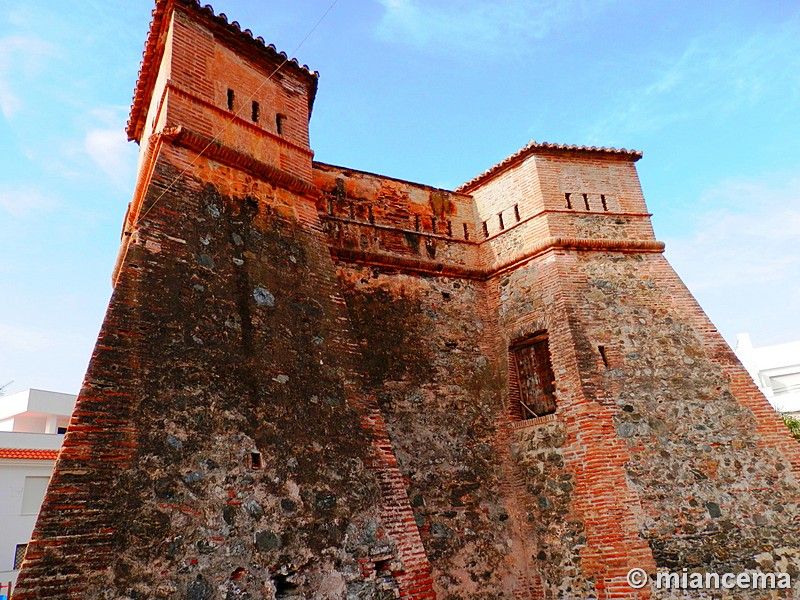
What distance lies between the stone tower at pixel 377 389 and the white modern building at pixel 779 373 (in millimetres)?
24775

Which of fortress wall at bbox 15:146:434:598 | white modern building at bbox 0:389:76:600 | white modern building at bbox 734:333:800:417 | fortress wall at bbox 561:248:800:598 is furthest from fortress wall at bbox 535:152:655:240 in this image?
white modern building at bbox 734:333:800:417

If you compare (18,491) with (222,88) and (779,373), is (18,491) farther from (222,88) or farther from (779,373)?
(779,373)

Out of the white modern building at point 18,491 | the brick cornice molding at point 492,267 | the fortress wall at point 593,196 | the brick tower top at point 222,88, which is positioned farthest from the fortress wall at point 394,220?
the white modern building at point 18,491

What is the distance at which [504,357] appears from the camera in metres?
9.34

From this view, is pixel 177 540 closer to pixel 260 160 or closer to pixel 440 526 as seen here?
pixel 440 526

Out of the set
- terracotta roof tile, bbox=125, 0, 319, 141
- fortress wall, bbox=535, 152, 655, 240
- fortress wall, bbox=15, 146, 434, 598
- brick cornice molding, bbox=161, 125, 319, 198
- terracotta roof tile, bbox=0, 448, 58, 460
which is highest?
terracotta roof tile, bbox=125, 0, 319, 141

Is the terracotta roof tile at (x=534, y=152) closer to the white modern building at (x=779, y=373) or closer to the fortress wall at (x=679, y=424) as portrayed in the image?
the fortress wall at (x=679, y=424)

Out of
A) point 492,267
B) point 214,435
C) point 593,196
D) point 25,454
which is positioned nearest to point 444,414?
point 492,267

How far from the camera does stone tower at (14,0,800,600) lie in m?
4.57

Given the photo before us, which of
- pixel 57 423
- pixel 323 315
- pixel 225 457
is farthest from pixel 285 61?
pixel 57 423

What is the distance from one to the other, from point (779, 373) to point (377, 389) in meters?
29.8

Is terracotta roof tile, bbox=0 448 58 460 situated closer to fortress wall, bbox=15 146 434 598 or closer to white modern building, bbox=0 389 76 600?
white modern building, bbox=0 389 76 600

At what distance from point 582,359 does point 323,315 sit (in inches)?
161

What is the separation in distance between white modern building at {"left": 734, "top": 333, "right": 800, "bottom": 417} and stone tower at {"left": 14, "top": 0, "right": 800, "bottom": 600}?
81.3 feet
